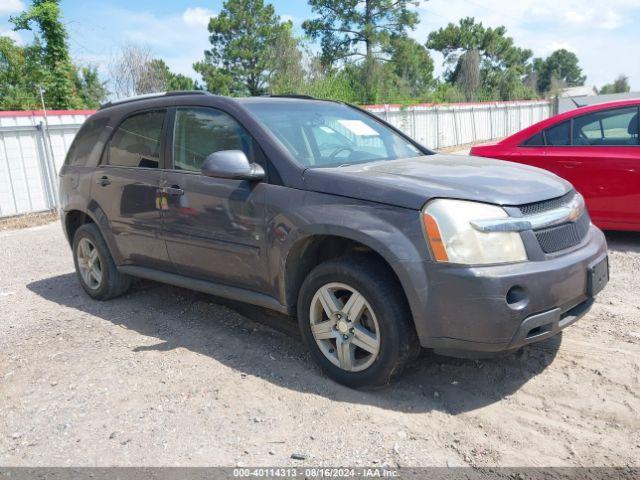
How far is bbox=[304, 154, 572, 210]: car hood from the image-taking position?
3.08 metres

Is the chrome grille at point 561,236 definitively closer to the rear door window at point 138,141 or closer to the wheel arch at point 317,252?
the wheel arch at point 317,252

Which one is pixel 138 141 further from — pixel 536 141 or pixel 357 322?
pixel 536 141

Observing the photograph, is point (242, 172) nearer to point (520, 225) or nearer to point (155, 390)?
point (155, 390)

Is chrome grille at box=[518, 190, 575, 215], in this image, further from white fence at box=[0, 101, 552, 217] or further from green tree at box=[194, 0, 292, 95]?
green tree at box=[194, 0, 292, 95]

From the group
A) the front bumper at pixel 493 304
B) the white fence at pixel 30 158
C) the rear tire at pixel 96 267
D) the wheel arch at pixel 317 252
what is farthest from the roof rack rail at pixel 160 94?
the white fence at pixel 30 158

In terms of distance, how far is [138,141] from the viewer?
4789 mm

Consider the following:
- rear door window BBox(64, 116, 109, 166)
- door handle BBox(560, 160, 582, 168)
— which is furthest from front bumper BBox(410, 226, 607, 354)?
rear door window BBox(64, 116, 109, 166)

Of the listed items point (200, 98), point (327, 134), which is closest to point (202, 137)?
point (200, 98)

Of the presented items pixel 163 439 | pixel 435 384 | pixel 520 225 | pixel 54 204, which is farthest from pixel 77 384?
pixel 54 204

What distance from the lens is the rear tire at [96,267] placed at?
204 inches

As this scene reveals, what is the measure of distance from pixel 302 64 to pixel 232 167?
29.6 metres

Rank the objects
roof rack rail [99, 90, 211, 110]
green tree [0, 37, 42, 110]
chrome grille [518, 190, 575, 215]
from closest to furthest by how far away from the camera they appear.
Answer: chrome grille [518, 190, 575, 215], roof rack rail [99, 90, 211, 110], green tree [0, 37, 42, 110]

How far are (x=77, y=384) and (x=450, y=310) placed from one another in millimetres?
2412

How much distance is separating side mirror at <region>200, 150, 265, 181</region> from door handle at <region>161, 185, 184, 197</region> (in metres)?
0.59
